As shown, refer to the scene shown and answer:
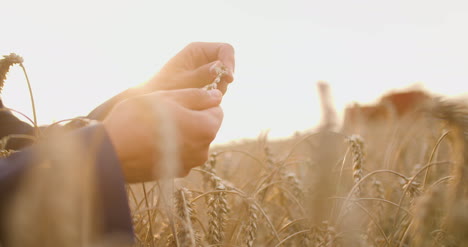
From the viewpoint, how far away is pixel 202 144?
3.68 ft

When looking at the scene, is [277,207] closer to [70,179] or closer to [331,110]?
[70,179]

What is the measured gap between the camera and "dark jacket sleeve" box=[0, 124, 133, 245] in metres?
0.75

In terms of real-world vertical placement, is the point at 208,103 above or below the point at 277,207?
above

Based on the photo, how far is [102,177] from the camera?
29.7 inches

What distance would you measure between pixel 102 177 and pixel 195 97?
36cm

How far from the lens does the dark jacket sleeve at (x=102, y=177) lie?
75cm

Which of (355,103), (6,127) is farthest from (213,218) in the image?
(355,103)

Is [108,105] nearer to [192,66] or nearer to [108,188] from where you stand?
[192,66]

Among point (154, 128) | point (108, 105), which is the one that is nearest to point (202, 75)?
point (108, 105)

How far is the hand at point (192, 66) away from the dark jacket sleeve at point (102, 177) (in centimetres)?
73

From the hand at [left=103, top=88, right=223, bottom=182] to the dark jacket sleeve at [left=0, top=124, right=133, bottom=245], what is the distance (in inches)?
3.5

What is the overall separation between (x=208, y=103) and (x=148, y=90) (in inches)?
22.1

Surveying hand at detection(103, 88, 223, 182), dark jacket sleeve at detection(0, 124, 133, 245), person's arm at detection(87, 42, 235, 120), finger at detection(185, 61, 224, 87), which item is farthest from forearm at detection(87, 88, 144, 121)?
dark jacket sleeve at detection(0, 124, 133, 245)

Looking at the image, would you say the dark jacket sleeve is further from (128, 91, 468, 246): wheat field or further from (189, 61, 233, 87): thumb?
(189, 61, 233, 87): thumb
